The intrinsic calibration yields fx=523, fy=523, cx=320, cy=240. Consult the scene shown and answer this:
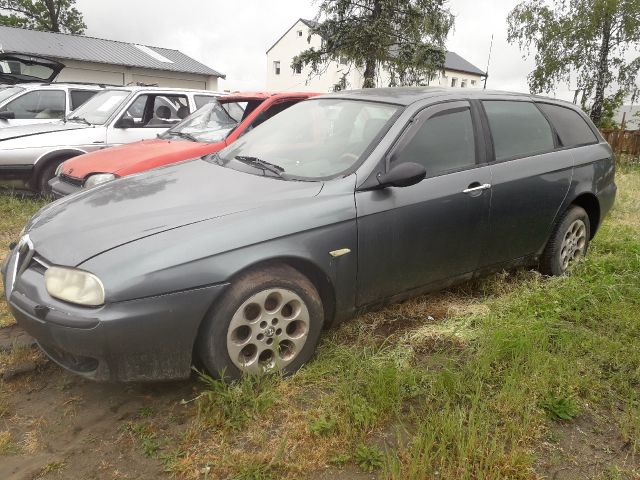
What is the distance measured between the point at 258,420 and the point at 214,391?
0.27 m

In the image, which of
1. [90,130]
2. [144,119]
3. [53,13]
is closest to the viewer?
[90,130]

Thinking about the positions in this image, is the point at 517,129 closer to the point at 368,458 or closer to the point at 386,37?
the point at 368,458

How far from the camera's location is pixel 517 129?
12.8ft

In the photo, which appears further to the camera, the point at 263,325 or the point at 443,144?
the point at 443,144

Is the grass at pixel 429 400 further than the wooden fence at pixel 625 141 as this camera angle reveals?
No

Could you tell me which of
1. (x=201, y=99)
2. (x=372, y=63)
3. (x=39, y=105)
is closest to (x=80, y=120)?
(x=39, y=105)

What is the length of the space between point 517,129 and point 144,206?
8.98ft

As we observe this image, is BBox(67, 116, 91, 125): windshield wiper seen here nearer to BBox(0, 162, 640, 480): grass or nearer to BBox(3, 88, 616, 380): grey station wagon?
BBox(3, 88, 616, 380): grey station wagon

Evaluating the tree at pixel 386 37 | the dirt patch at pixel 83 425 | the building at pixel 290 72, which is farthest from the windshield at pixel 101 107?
the building at pixel 290 72

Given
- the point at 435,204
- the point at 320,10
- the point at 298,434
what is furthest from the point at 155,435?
the point at 320,10

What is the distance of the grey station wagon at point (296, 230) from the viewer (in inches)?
93.7

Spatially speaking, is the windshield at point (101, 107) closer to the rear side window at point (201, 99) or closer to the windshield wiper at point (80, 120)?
the windshield wiper at point (80, 120)

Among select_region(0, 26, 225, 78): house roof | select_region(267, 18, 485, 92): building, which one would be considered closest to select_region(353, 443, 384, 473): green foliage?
select_region(0, 26, 225, 78): house roof

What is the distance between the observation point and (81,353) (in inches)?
92.3
